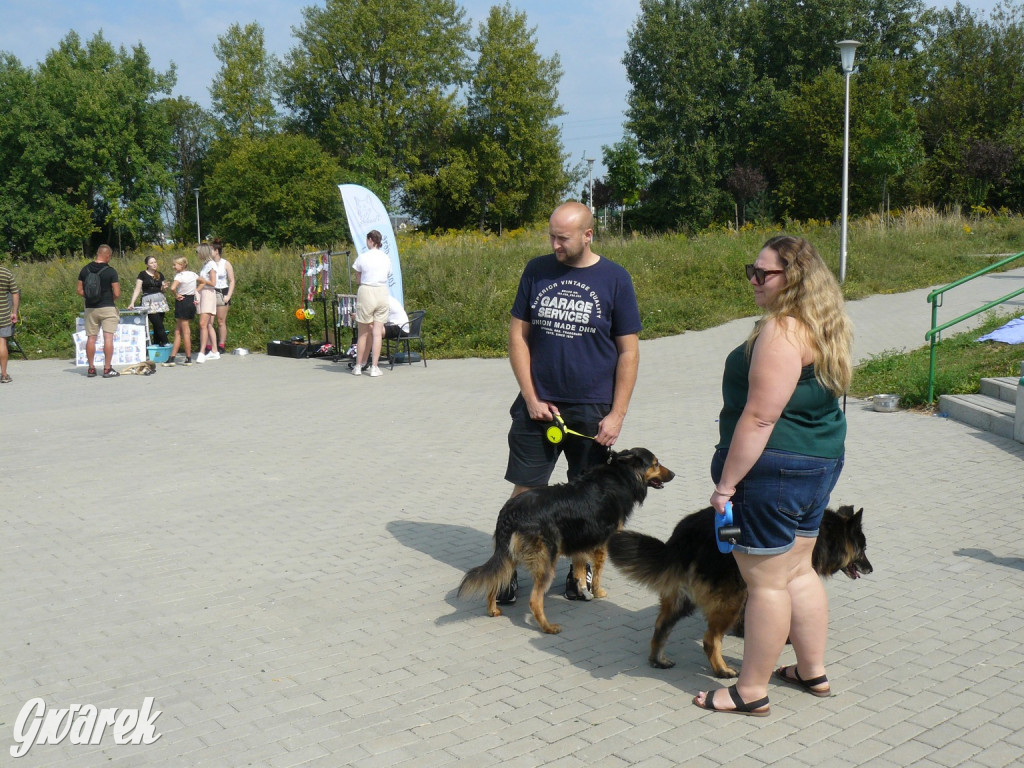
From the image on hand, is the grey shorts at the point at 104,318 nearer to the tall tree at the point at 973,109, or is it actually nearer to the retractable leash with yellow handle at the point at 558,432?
the retractable leash with yellow handle at the point at 558,432

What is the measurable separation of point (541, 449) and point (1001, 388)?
6789 millimetres

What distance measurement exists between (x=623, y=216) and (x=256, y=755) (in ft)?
181

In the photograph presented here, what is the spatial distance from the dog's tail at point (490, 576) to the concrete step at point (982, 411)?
6225mm

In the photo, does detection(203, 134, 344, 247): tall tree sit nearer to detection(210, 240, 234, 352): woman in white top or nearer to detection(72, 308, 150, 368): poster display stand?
detection(210, 240, 234, 352): woman in white top

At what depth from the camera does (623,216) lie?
56.8 m

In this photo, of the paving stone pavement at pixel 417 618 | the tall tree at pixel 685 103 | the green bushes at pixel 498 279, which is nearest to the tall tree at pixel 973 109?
the tall tree at pixel 685 103

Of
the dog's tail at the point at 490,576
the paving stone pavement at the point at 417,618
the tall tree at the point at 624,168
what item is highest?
the tall tree at the point at 624,168

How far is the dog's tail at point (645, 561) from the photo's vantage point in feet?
13.1

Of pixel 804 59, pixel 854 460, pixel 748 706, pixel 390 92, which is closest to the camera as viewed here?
pixel 748 706

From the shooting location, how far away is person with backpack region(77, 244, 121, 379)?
557 inches

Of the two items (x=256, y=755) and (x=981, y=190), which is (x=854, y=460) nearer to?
(x=256, y=755)

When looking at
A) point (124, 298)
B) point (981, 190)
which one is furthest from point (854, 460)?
point (981, 190)

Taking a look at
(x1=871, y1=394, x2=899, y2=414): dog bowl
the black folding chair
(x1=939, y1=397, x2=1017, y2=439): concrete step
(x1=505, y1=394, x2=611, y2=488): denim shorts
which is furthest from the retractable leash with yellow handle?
the black folding chair

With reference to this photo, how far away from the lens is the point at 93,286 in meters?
14.2
